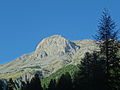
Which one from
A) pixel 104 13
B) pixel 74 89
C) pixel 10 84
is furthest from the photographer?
pixel 10 84

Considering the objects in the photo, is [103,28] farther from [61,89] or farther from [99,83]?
[61,89]

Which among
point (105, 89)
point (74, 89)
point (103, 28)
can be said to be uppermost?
point (103, 28)

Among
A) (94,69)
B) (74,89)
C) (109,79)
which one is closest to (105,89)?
(109,79)

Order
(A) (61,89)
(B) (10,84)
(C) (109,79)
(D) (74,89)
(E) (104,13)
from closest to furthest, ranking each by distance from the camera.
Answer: (C) (109,79), (E) (104,13), (D) (74,89), (A) (61,89), (B) (10,84)

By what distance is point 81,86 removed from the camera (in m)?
59.8

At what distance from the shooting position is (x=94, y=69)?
57.7 metres

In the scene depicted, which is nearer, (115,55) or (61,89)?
(115,55)

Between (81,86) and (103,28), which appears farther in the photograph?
(81,86)

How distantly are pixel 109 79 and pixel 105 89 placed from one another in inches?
89.1

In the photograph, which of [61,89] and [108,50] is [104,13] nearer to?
[108,50]

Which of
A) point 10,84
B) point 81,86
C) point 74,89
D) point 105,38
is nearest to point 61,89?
point 74,89

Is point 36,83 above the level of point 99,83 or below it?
above

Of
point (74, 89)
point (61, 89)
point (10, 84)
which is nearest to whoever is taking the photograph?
point (74, 89)

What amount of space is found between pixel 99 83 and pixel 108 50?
6.47 meters
